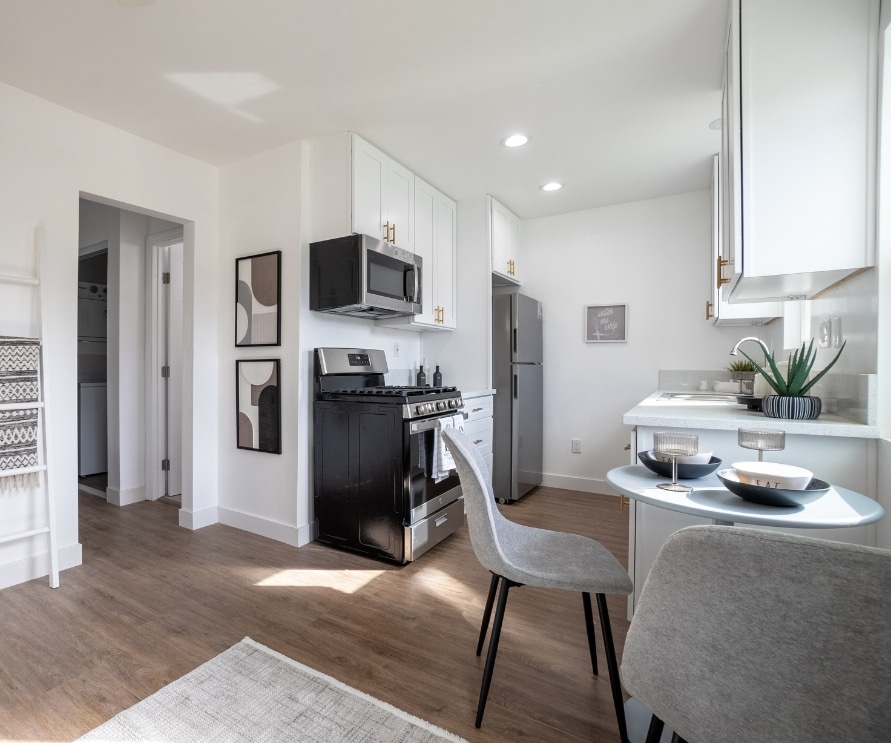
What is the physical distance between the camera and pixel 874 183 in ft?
5.19

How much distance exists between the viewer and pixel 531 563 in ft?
4.79

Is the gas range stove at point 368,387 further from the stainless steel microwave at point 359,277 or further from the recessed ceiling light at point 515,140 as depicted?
the recessed ceiling light at point 515,140

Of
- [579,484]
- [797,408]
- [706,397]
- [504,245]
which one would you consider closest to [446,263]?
[504,245]

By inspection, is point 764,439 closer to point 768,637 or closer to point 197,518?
point 768,637

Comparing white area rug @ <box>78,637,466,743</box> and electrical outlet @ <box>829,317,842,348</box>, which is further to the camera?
electrical outlet @ <box>829,317,842,348</box>

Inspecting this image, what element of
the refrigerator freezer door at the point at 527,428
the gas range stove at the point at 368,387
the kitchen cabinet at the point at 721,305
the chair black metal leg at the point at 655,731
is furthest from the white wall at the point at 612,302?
the chair black metal leg at the point at 655,731

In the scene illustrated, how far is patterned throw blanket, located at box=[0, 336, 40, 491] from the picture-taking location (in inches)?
89.5

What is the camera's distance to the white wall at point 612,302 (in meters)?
3.83

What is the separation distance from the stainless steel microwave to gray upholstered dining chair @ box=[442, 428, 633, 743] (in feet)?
4.75

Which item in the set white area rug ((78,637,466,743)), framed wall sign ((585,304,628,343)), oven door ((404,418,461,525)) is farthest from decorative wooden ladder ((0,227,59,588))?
framed wall sign ((585,304,628,343))

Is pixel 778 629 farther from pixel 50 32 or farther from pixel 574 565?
pixel 50 32

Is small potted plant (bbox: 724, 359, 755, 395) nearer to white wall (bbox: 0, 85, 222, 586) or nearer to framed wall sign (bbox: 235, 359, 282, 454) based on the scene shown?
framed wall sign (bbox: 235, 359, 282, 454)

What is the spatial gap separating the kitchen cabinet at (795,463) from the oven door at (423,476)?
1161mm

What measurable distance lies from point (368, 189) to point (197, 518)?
2410 millimetres
